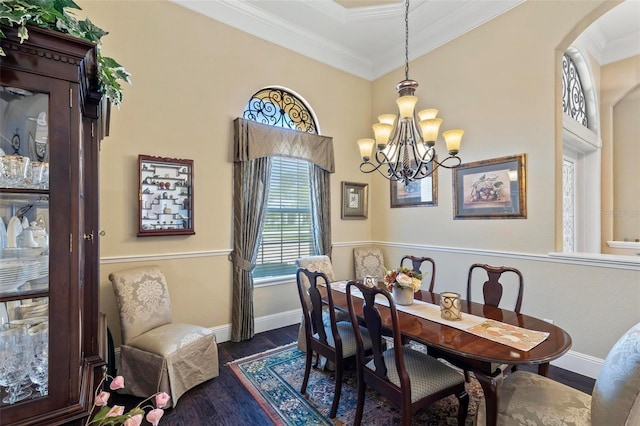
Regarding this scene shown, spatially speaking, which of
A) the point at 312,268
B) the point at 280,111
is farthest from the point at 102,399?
the point at 280,111

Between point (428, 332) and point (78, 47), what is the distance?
83.9 inches

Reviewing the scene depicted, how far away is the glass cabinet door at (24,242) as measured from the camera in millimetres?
987

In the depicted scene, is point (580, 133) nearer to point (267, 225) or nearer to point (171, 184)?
point (267, 225)

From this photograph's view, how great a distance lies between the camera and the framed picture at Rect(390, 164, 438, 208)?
3789 millimetres

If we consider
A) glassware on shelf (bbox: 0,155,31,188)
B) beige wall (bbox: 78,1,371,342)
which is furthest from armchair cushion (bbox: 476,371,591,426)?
beige wall (bbox: 78,1,371,342)

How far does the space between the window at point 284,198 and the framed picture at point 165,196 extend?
971 mm

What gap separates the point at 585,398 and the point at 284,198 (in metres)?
3.22

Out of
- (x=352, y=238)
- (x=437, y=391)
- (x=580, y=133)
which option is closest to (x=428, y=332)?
(x=437, y=391)

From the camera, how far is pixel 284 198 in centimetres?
385

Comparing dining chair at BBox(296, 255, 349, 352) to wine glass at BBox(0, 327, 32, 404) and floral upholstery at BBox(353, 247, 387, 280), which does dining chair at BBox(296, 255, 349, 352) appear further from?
wine glass at BBox(0, 327, 32, 404)

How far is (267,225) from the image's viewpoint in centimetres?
371

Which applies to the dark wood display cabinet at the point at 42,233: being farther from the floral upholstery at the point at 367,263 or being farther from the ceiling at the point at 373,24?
the floral upholstery at the point at 367,263

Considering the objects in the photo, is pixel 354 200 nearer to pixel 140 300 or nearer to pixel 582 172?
pixel 140 300

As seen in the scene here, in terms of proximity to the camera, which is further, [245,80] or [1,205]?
[245,80]
